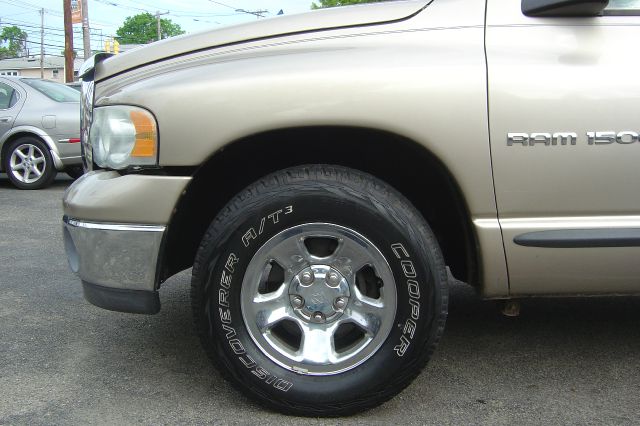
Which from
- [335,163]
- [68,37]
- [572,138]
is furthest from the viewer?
[68,37]

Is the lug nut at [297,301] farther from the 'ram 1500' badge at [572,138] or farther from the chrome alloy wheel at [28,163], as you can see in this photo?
the chrome alloy wheel at [28,163]

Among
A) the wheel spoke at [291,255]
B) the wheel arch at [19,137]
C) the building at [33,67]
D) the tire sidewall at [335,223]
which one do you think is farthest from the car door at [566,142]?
the building at [33,67]

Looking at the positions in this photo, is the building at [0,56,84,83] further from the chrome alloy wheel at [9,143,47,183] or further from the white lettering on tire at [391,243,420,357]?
the white lettering on tire at [391,243,420,357]

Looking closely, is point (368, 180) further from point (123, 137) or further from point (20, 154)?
point (20, 154)

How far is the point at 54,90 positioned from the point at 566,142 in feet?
27.8

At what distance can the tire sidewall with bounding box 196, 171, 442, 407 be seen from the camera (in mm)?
2316

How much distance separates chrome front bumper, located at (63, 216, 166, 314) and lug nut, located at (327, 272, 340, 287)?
0.61m

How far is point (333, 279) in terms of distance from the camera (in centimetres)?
241

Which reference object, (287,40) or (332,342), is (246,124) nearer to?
(287,40)

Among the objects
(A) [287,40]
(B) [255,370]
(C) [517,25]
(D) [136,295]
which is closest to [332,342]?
(B) [255,370]

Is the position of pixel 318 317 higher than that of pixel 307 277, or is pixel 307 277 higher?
pixel 307 277

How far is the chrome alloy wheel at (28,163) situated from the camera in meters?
8.82

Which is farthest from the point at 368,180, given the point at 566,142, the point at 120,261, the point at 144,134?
the point at 120,261

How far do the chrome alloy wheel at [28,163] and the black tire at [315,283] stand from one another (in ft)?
23.8
